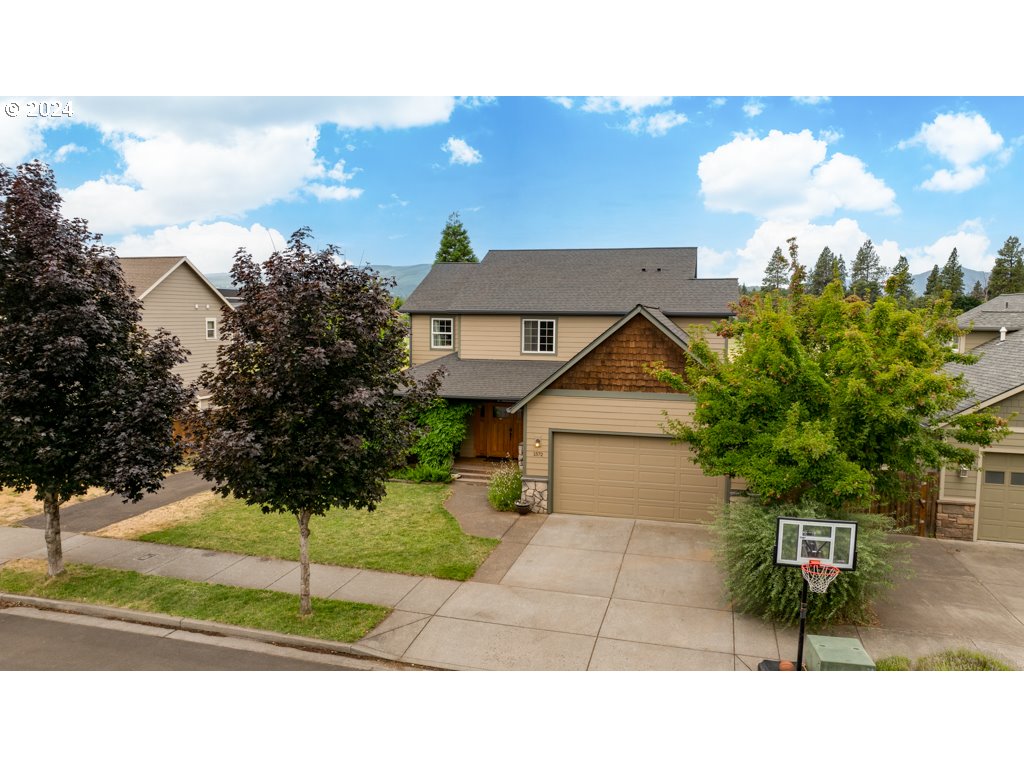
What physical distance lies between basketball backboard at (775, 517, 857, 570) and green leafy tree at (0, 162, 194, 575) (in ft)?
32.0

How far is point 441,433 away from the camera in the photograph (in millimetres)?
18547

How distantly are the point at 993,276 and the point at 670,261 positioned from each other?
80.9 meters

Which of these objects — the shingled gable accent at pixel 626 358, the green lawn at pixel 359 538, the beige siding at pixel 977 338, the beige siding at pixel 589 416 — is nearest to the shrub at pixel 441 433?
the green lawn at pixel 359 538

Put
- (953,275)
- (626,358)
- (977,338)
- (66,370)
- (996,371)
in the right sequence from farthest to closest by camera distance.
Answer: (953,275)
(977,338)
(996,371)
(626,358)
(66,370)

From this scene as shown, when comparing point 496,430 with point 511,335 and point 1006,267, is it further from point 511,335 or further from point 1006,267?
point 1006,267

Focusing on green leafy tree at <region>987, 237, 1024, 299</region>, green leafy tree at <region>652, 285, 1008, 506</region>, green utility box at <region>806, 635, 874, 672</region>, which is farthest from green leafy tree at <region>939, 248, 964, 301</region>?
green utility box at <region>806, 635, 874, 672</region>

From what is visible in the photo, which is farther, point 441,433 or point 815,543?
point 441,433

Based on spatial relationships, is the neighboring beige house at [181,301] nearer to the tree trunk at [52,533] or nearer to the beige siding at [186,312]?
the beige siding at [186,312]

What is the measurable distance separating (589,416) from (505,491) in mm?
2869

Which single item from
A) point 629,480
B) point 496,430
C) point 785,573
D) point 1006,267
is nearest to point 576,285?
point 496,430

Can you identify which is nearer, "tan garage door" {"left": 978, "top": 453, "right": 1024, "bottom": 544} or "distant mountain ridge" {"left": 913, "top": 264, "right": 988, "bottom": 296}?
"tan garage door" {"left": 978, "top": 453, "right": 1024, "bottom": 544}

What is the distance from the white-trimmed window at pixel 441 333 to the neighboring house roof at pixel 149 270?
784 cm

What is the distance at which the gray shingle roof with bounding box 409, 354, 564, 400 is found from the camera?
61.1 ft

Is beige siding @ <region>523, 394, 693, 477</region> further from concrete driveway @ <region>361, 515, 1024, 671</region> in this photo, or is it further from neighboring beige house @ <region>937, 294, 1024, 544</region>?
neighboring beige house @ <region>937, 294, 1024, 544</region>
